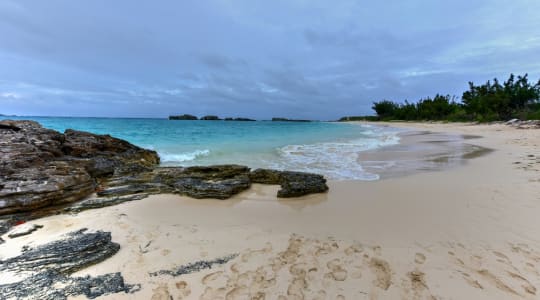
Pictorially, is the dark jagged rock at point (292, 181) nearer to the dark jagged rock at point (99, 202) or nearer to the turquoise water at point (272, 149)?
the turquoise water at point (272, 149)

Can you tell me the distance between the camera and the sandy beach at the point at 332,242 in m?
2.44

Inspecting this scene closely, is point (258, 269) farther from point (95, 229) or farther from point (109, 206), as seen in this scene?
point (109, 206)

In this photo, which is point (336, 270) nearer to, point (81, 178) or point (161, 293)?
point (161, 293)

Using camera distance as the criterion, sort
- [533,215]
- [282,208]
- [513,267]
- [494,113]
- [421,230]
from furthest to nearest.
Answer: [494,113] → [282,208] → [533,215] → [421,230] → [513,267]

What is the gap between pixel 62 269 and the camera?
9.02 ft

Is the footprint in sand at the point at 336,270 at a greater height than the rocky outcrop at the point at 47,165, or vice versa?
the rocky outcrop at the point at 47,165

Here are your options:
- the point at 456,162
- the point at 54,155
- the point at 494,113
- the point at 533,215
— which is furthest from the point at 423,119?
the point at 54,155

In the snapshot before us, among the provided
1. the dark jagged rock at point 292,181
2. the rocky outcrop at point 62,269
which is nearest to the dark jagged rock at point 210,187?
the dark jagged rock at point 292,181

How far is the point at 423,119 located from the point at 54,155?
83917 mm

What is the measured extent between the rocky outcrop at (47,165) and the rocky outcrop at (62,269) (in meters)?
1.89

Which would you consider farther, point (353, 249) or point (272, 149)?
point (272, 149)

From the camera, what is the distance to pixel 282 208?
187 inches

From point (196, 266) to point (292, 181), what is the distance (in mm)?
3497

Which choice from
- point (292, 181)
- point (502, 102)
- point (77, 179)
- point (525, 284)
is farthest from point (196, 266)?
point (502, 102)
